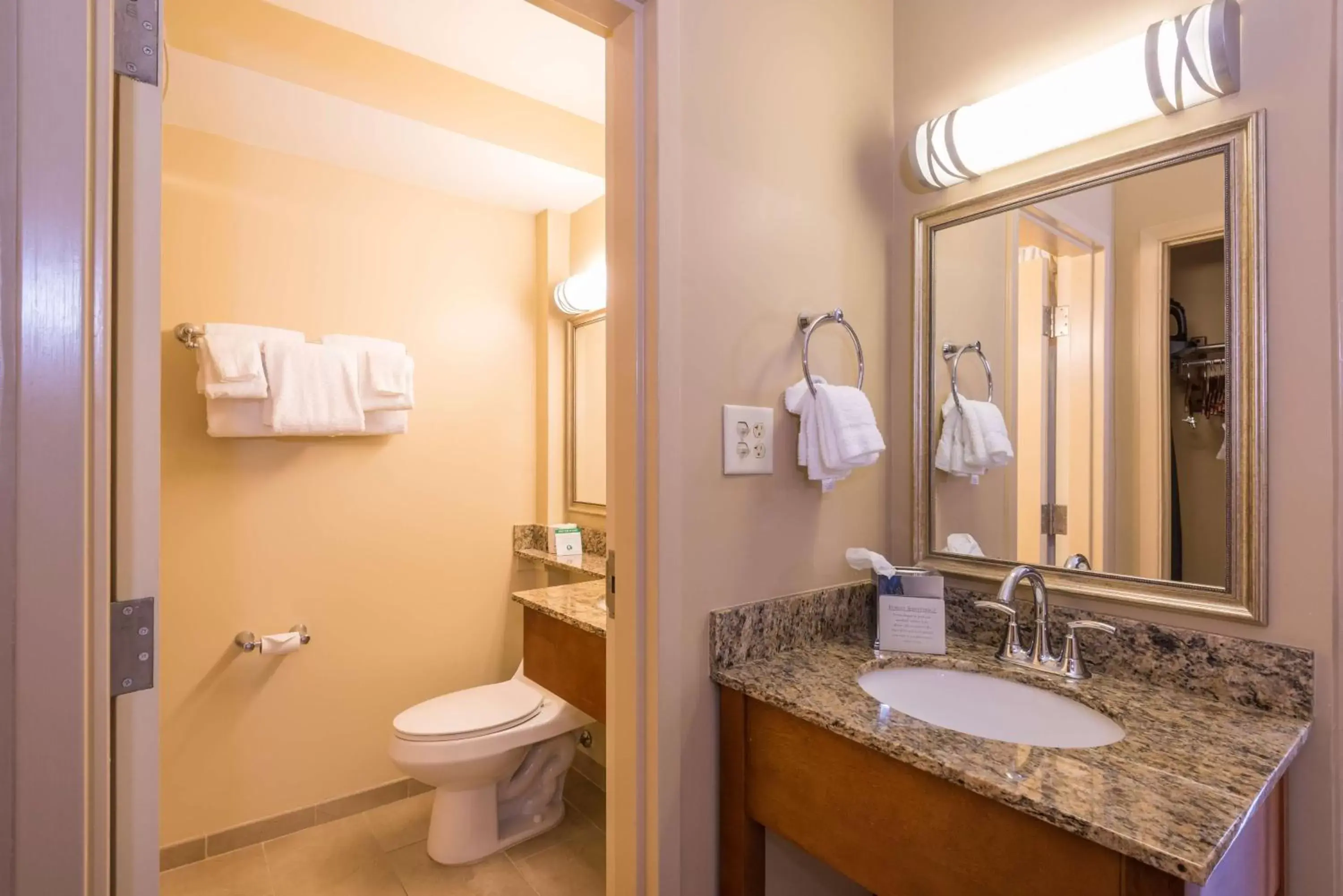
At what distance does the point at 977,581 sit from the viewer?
1312 mm

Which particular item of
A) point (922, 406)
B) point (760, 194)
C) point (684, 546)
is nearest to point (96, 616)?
point (684, 546)

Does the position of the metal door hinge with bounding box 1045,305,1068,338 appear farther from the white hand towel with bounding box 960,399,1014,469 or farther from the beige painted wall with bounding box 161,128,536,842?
the beige painted wall with bounding box 161,128,536,842

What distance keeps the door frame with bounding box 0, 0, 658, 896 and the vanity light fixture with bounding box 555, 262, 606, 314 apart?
170 centimetres

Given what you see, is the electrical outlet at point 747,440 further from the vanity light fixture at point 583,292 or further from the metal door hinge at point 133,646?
the vanity light fixture at point 583,292

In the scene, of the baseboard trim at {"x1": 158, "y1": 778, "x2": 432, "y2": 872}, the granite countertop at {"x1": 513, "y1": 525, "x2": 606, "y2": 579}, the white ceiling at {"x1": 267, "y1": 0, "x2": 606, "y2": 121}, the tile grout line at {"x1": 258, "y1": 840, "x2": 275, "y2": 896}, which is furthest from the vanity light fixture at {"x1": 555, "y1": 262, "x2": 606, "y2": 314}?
the tile grout line at {"x1": 258, "y1": 840, "x2": 275, "y2": 896}

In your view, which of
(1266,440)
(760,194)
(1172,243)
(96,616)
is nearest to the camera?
(96,616)

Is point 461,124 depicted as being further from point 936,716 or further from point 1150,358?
point 936,716

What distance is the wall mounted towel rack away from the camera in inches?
73.6

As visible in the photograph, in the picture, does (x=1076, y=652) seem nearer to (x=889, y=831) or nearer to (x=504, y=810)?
(x=889, y=831)

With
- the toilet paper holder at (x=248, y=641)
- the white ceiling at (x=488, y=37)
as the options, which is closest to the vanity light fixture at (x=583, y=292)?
the white ceiling at (x=488, y=37)

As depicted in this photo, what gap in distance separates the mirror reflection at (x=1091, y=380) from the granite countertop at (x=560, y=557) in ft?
3.83

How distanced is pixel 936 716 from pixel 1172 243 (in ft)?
3.02

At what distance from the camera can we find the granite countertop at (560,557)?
87.4 inches

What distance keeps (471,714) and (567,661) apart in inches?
18.7
